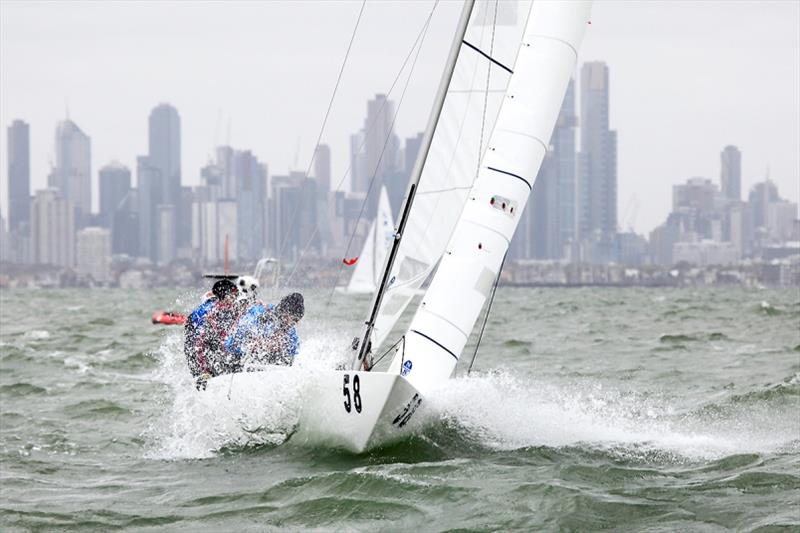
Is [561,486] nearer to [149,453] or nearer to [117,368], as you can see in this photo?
[149,453]

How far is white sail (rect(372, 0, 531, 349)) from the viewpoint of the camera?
7.33m

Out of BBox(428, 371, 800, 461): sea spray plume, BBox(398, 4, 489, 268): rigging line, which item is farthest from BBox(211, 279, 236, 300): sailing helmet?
BBox(428, 371, 800, 461): sea spray plume

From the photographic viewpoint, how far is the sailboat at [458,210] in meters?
6.54

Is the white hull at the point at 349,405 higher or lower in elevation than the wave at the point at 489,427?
higher

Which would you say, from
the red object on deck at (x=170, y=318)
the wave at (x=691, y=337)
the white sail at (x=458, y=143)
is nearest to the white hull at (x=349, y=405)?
the white sail at (x=458, y=143)

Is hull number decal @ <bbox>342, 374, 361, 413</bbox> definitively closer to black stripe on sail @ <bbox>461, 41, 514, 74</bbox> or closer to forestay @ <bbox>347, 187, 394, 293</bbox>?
black stripe on sail @ <bbox>461, 41, 514, 74</bbox>

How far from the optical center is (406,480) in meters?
5.88

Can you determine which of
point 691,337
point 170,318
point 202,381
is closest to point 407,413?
point 202,381

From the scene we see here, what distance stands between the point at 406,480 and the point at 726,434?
2716mm

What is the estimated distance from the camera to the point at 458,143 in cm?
756

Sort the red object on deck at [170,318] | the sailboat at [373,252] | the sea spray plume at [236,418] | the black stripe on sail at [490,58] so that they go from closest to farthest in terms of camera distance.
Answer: the sea spray plume at [236,418] < the black stripe on sail at [490,58] < the red object on deck at [170,318] < the sailboat at [373,252]

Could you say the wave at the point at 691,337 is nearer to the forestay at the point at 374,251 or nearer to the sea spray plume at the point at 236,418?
the sea spray plume at the point at 236,418

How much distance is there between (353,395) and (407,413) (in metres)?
0.34

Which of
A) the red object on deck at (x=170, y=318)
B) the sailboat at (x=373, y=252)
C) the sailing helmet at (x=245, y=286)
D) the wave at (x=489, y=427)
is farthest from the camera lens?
the sailboat at (x=373, y=252)
